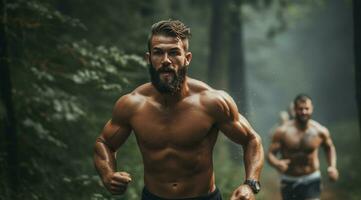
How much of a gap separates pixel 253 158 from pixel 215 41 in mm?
16174

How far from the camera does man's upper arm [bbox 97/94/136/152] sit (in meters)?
5.56

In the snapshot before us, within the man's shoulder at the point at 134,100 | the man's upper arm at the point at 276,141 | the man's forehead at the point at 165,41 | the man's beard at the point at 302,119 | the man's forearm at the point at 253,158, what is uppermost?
the man's forehead at the point at 165,41

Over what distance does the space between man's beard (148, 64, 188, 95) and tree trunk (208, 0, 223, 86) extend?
15701 mm

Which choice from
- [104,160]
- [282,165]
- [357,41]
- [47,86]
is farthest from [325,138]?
[104,160]

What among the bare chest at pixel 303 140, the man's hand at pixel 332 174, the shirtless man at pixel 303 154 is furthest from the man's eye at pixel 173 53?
the bare chest at pixel 303 140

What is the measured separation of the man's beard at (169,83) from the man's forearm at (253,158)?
815 millimetres

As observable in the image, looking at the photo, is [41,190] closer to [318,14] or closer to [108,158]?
[108,158]

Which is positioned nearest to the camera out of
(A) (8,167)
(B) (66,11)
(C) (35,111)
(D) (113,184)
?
(D) (113,184)

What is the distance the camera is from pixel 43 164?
799 centimetres

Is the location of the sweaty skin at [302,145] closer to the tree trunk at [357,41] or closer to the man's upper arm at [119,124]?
the tree trunk at [357,41]

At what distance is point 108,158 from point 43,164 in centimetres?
263

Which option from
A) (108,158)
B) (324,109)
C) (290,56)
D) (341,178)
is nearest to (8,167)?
(108,158)

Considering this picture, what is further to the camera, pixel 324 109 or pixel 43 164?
pixel 324 109

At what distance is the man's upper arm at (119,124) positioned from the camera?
5562mm
